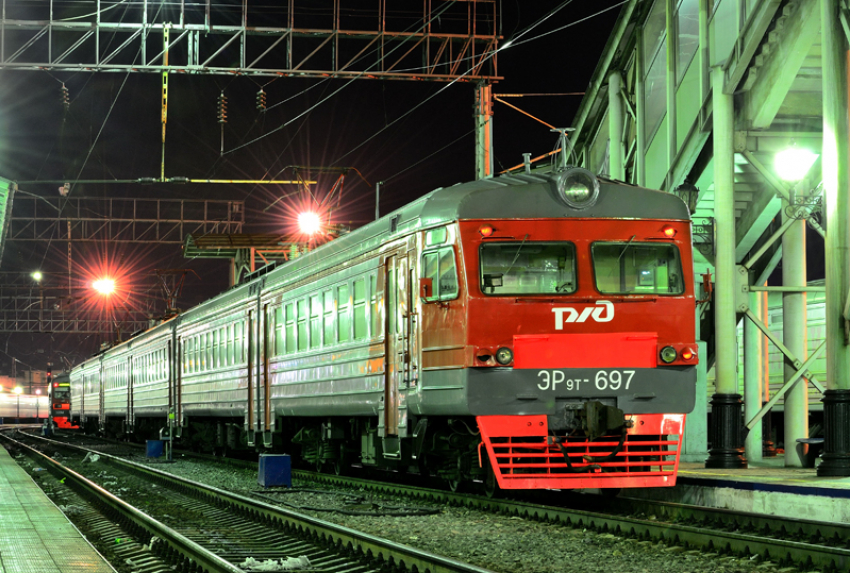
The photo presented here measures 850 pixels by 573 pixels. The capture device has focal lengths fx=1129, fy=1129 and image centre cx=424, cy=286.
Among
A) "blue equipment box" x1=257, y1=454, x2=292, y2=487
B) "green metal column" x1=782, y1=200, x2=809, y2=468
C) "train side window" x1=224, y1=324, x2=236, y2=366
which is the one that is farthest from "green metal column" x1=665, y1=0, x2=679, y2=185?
"train side window" x1=224, y1=324, x2=236, y2=366

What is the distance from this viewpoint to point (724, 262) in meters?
14.7

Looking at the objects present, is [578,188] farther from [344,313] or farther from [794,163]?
[794,163]

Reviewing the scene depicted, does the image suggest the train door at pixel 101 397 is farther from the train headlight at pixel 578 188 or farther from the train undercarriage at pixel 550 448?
the train headlight at pixel 578 188

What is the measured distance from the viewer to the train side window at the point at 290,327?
1747cm

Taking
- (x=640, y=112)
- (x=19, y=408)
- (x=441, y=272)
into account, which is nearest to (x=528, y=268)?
(x=441, y=272)

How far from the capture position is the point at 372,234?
14.0 m

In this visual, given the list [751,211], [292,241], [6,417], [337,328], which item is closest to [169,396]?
[292,241]

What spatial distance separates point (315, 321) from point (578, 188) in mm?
5838

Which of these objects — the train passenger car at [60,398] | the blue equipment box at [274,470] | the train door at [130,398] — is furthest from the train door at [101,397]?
the blue equipment box at [274,470]

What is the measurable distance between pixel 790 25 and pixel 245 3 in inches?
464

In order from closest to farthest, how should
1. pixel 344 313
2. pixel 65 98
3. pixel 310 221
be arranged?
pixel 344 313 < pixel 65 98 < pixel 310 221

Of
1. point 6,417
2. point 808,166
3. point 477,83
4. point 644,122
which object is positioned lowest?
point 6,417

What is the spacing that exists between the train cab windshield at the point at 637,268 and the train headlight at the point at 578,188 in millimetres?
464

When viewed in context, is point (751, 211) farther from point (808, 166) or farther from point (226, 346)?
point (226, 346)
